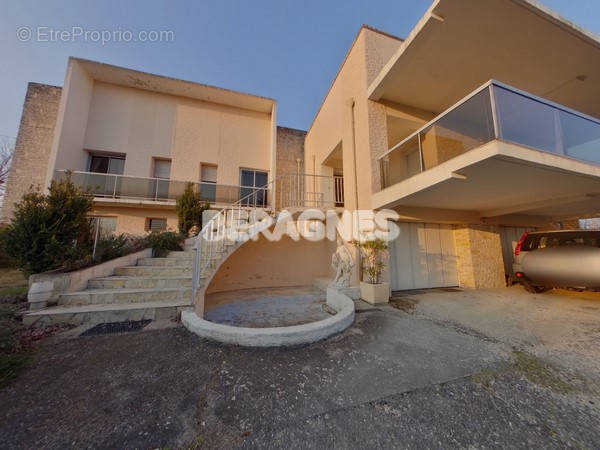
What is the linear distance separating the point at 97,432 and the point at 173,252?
189 inches

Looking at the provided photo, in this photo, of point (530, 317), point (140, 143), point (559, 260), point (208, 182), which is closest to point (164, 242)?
point (208, 182)

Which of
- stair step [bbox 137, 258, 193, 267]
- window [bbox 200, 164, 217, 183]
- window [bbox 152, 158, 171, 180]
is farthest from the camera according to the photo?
window [bbox 200, 164, 217, 183]

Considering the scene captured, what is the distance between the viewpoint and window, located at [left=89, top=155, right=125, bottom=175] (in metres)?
9.30

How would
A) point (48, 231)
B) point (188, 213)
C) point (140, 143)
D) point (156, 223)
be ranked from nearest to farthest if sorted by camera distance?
point (48, 231) < point (188, 213) < point (156, 223) < point (140, 143)

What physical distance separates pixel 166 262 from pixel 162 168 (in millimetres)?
6724

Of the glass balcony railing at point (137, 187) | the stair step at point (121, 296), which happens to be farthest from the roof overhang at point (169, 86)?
the stair step at point (121, 296)

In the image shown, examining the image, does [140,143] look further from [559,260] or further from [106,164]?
[559,260]

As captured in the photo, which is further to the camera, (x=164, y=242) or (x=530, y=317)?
(x=164, y=242)

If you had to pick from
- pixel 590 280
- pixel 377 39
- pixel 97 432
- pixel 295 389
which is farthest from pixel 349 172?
pixel 97 432

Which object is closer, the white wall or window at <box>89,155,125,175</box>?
the white wall

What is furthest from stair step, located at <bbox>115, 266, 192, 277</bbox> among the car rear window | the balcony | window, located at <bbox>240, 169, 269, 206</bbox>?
the car rear window

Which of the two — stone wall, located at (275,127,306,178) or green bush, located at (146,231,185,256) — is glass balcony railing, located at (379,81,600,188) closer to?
green bush, located at (146,231,185,256)

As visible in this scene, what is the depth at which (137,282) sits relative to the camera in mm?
4145

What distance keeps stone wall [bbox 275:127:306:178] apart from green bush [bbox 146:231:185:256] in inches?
237
